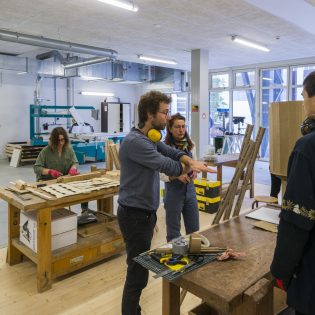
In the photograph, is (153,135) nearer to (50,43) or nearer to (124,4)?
(124,4)

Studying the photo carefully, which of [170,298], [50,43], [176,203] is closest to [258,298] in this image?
[170,298]

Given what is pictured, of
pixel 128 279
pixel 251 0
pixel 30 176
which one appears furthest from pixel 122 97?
pixel 128 279

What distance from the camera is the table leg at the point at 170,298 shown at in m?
1.56

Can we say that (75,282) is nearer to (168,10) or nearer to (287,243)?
(287,243)

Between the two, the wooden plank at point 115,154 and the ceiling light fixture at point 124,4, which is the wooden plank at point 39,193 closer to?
the wooden plank at point 115,154

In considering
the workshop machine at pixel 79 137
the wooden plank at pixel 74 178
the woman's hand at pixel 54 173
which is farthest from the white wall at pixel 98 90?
the wooden plank at pixel 74 178

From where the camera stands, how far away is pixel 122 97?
13156mm

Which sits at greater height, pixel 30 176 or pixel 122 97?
pixel 122 97

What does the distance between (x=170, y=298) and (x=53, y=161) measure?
2.69 metres

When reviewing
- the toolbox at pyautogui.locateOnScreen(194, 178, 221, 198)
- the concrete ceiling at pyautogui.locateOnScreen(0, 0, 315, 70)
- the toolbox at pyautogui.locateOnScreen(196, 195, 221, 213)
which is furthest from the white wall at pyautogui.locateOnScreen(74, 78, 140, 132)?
the toolbox at pyautogui.locateOnScreen(196, 195, 221, 213)

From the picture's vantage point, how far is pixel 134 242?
1.99 metres

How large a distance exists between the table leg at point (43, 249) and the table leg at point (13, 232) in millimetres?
637

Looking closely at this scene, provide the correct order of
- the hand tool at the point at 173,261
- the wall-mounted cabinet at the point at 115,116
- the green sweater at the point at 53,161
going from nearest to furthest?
the hand tool at the point at 173,261
the green sweater at the point at 53,161
the wall-mounted cabinet at the point at 115,116

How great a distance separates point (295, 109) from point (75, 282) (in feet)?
7.54
